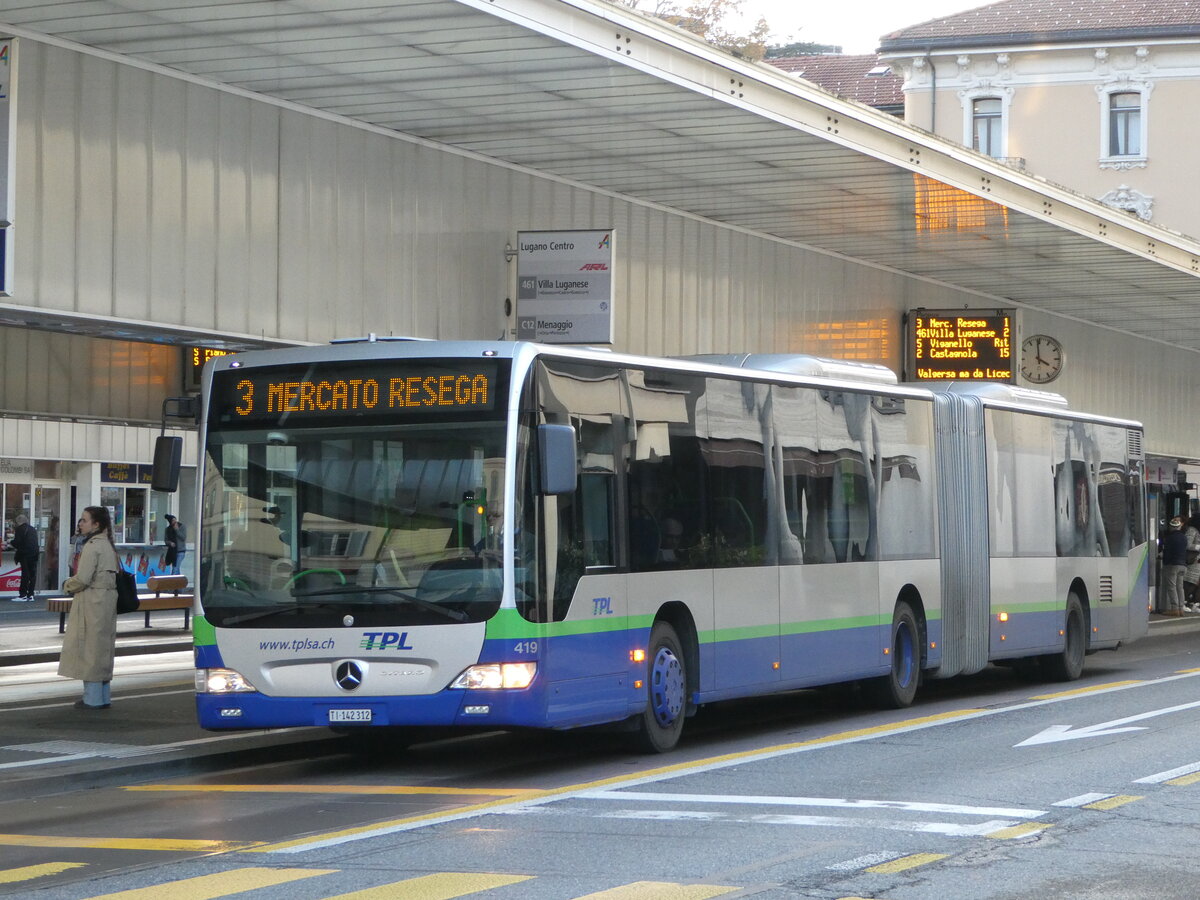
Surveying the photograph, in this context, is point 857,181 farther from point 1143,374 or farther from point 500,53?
point 1143,374

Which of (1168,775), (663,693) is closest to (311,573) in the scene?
(663,693)

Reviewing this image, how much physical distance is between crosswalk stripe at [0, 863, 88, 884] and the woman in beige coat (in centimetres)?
688

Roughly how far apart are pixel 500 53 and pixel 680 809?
307 inches

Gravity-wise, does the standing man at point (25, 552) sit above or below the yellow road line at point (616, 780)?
above

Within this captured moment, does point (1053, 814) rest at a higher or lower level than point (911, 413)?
lower

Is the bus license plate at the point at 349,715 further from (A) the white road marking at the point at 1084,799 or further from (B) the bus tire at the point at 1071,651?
(B) the bus tire at the point at 1071,651

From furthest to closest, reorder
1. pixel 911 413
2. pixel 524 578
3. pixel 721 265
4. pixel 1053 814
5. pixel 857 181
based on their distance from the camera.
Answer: pixel 721 265, pixel 857 181, pixel 911 413, pixel 524 578, pixel 1053 814

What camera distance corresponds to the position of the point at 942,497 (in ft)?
60.0

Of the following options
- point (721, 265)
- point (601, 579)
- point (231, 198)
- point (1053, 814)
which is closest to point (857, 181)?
point (721, 265)

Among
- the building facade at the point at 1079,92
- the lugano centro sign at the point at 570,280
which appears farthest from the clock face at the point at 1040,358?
the building facade at the point at 1079,92

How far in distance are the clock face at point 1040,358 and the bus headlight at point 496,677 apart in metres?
21.3

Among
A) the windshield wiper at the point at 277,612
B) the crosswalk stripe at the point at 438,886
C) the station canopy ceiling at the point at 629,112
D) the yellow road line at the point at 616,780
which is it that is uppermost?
the station canopy ceiling at the point at 629,112

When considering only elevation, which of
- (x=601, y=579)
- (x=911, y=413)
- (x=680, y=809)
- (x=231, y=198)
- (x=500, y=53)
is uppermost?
(x=500, y=53)

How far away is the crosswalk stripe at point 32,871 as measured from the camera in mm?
8328
